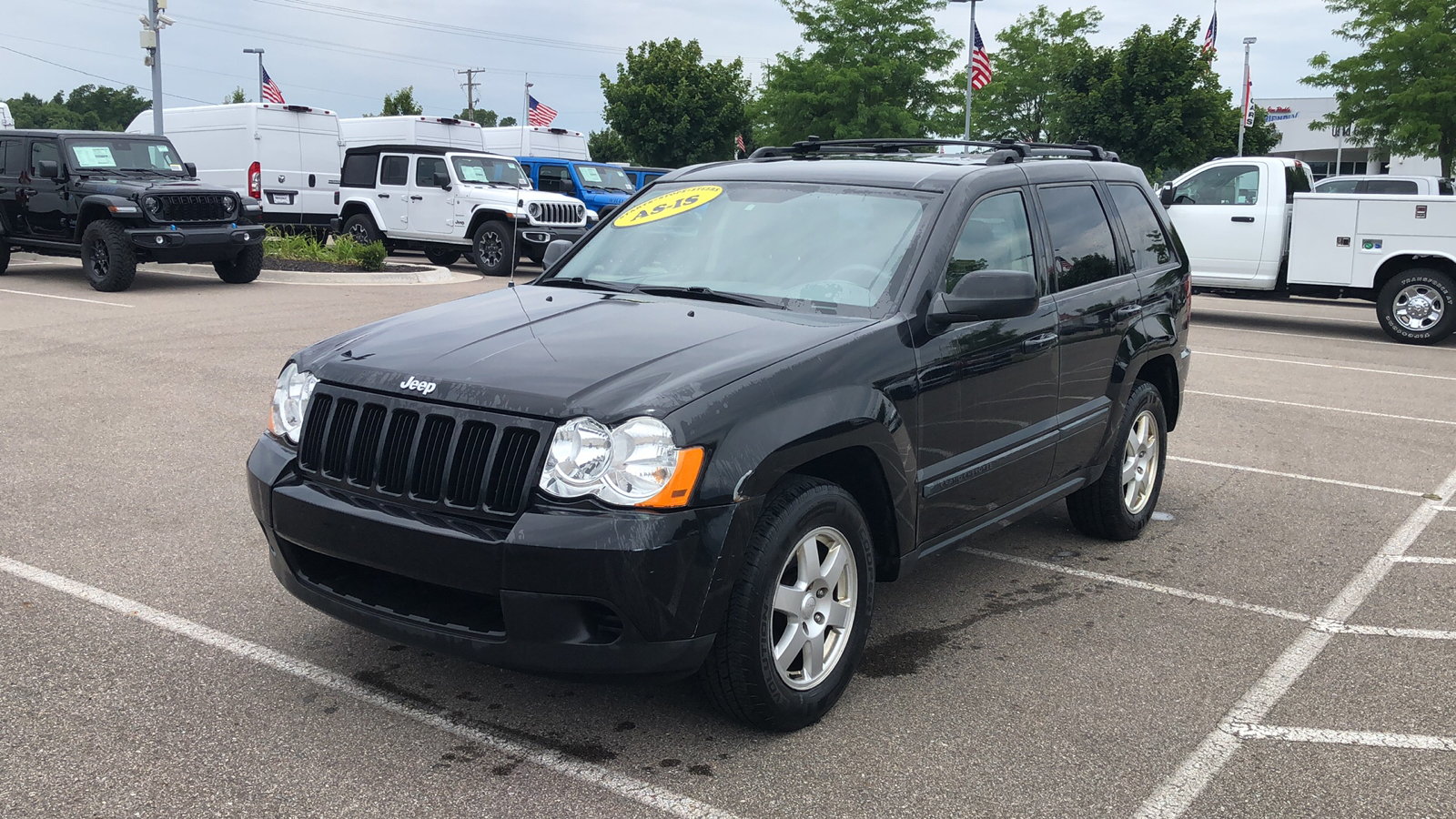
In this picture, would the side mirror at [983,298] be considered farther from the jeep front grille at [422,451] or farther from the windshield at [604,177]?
the windshield at [604,177]

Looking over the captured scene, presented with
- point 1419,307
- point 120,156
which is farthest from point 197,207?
point 1419,307

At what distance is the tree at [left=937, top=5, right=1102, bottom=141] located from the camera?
44688 millimetres

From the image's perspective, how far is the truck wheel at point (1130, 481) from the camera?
557 centimetres

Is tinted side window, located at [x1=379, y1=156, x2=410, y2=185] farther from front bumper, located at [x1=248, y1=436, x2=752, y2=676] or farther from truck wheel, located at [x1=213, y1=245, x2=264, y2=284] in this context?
front bumper, located at [x1=248, y1=436, x2=752, y2=676]

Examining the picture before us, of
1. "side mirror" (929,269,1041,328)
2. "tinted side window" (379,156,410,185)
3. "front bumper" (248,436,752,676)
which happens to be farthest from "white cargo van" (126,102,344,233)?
"front bumper" (248,436,752,676)

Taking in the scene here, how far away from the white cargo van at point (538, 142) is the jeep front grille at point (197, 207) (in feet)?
43.3

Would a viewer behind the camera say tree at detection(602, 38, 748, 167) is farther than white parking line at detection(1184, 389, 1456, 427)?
Yes

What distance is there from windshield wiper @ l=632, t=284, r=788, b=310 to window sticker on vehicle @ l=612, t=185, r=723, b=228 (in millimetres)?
540

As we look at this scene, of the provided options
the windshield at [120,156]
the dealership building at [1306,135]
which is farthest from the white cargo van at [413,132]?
the dealership building at [1306,135]

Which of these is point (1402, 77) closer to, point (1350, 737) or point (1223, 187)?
point (1223, 187)

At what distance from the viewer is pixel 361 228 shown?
69.5 feet

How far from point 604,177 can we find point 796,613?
→ 73.6ft

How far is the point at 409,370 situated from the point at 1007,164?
2.64 metres

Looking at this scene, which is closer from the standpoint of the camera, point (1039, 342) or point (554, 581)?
point (554, 581)
